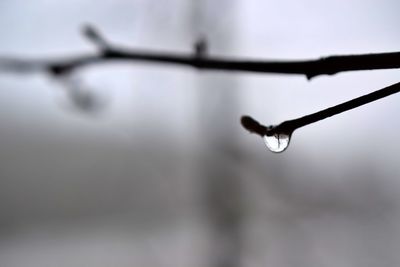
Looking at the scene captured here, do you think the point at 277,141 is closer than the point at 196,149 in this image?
Yes

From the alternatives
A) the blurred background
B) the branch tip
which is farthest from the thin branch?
the blurred background

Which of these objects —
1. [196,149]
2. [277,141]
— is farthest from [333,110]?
[196,149]

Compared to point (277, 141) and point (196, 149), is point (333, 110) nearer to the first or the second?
point (277, 141)

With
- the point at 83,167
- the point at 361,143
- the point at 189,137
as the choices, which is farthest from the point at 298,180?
the point at 83,167

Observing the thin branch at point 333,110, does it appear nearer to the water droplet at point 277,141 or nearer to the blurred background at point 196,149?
the water droplet at point 277,141

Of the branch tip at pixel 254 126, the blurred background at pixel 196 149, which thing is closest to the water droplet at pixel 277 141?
the branch tip at pixel 254 126

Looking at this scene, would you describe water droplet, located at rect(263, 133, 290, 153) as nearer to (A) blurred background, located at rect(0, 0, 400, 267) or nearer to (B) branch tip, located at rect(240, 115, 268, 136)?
(B) branch tip, located at rect(240, 115, 268, 136)
